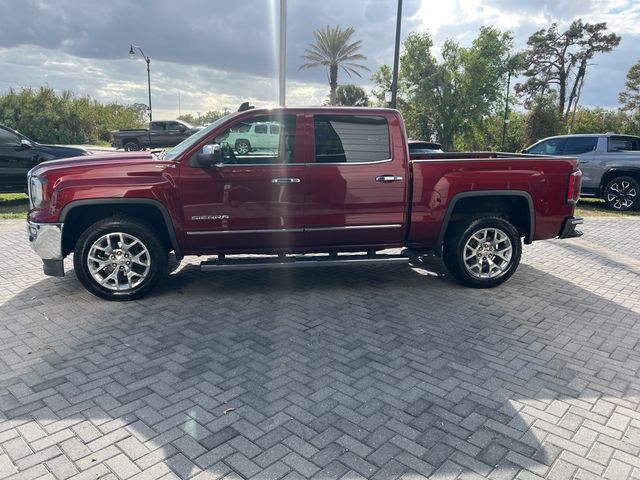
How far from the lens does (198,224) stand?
5020 mm

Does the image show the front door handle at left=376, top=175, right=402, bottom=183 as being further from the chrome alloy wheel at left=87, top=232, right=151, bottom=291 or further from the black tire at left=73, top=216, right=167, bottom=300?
the chrome alloy wheel at left=87, top=232, right=151, bottom=291

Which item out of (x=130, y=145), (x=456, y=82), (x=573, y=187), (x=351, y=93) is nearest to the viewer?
(x=573, y=187)

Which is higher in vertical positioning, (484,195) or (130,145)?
(130,145)

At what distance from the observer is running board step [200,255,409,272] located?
506cm

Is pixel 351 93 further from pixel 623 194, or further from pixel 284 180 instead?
pixel 284 180

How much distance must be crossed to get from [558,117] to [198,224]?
31.5 metres

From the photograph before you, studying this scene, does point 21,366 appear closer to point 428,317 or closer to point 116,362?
point 116,362

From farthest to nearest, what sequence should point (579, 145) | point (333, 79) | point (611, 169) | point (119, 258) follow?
1. point (333, 79)
2. point (579, 145)
3. point (611, 169)
4. point (119, 258)

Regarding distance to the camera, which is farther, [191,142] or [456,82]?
[456,82]

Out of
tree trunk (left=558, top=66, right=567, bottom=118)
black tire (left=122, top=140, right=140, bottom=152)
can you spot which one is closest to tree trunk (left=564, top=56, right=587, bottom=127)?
tree trunk (left=558, top=66, right=567, bottom=118)

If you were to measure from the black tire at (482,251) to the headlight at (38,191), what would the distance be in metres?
4.48

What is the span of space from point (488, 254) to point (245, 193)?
2936 millimetres

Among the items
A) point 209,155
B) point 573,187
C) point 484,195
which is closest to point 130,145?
point 209,155

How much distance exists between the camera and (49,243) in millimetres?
4844
